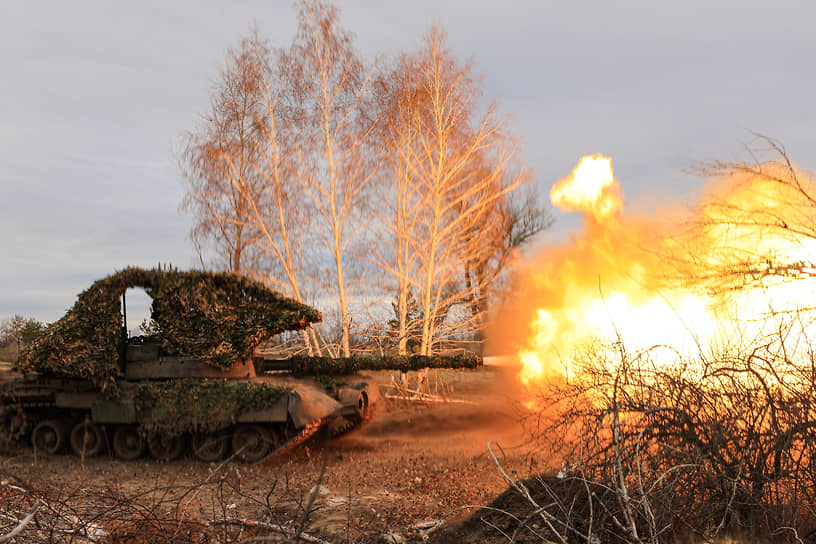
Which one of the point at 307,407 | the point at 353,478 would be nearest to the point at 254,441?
the point at 307,407

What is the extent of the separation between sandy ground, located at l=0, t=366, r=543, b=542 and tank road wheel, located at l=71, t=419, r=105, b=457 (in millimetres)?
288

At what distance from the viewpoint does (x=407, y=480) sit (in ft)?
37.6

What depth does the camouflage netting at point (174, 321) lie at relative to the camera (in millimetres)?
13766

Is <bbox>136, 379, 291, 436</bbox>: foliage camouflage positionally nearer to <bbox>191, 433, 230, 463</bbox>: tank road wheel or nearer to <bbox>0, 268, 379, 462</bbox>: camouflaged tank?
<bbox>0, 268, 379, 462</bbox>: camouflaged tank

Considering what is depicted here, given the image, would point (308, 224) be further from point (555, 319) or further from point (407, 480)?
point (407, 480)

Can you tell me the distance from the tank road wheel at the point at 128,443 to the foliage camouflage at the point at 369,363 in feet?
12.3

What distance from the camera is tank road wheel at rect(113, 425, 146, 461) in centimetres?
1360

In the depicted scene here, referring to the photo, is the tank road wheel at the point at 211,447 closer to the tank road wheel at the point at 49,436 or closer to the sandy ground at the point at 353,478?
the sandy ground at the point at 353,478

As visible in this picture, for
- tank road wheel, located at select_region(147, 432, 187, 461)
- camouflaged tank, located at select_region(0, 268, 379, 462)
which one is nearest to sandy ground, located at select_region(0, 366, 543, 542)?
tank road wheel, located at select_region(147, 432, 187, 461)

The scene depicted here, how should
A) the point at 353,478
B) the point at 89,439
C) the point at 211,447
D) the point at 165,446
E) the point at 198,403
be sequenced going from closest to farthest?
the point at 353,478
the point at 198,403
the point at 211,447
the point at 165,446
the point at 89,439

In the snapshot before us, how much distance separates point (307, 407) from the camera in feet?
41.8

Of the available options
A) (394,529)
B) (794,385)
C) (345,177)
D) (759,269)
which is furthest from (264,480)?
(759,269)

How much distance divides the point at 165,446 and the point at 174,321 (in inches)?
99.1

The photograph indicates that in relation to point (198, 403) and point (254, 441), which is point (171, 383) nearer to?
point (198, 403)
